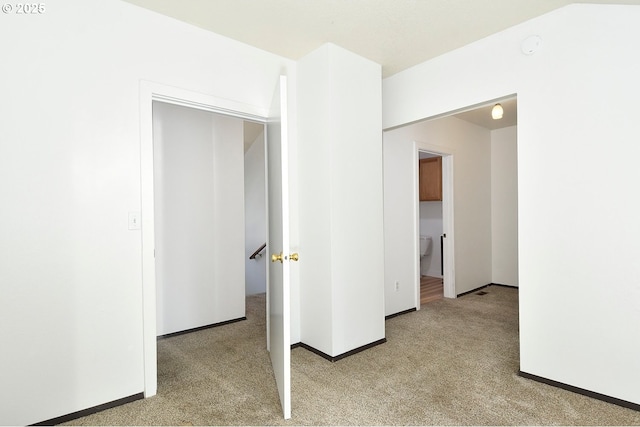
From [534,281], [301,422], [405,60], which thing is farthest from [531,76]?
[301,422]

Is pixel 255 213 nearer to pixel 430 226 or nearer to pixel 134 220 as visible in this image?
pixel 430 226

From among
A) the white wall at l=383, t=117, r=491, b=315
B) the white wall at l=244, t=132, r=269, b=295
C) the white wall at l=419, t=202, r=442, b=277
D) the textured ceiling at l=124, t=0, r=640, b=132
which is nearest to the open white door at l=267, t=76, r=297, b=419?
the textured ceiling at l=124, t=0, r=640, b=132

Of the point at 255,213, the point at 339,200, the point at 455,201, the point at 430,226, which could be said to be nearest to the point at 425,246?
the point at 430,226

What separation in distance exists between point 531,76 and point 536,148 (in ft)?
1.65

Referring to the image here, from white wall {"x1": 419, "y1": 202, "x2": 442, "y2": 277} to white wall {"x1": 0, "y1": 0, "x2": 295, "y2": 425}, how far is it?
205 inches

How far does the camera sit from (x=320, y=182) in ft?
9.27

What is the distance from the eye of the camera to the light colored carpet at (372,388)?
1.93 m

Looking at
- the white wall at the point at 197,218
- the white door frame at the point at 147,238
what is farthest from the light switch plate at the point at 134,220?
the white wall at the point at 197,218

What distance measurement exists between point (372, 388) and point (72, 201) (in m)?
2.17

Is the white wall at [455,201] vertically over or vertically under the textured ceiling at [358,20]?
under

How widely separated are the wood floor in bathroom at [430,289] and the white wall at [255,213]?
99.0 inches

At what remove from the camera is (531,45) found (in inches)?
92.3

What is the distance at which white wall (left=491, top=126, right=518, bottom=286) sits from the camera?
5305 mm

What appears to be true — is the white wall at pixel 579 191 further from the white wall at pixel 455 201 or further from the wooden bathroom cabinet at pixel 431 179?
the wooden bathroom cabinet at pixel 431 179
